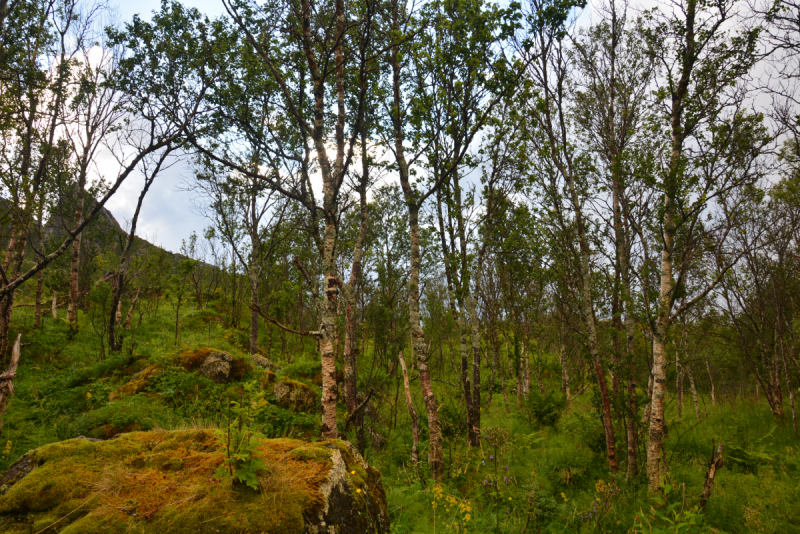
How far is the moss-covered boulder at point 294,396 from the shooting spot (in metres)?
10.5

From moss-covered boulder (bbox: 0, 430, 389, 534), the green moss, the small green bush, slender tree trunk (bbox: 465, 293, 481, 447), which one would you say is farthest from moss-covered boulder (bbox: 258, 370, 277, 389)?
the small green bush

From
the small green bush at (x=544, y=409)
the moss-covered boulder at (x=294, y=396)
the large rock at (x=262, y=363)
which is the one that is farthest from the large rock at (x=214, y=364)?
the small green bush at (x=544, y=409)

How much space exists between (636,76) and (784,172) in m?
4.36

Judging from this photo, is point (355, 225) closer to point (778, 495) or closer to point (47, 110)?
point (47, 110)

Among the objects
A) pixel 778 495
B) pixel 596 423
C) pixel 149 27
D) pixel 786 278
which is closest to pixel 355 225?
pixel 149 27

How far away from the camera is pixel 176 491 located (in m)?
2.95

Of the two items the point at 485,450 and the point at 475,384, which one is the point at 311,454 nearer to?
the point at 485,450

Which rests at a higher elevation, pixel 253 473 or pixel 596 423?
pixel 253 473

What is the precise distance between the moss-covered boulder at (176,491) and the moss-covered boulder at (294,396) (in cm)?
694

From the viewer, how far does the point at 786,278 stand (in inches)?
539

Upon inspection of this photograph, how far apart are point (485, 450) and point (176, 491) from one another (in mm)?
8518

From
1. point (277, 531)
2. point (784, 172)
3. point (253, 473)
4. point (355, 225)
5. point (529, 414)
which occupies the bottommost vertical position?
point (529, 414)

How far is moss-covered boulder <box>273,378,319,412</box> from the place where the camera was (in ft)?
34.4

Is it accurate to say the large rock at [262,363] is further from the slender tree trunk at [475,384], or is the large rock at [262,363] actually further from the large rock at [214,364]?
the slender tree trunk at [475,384]
